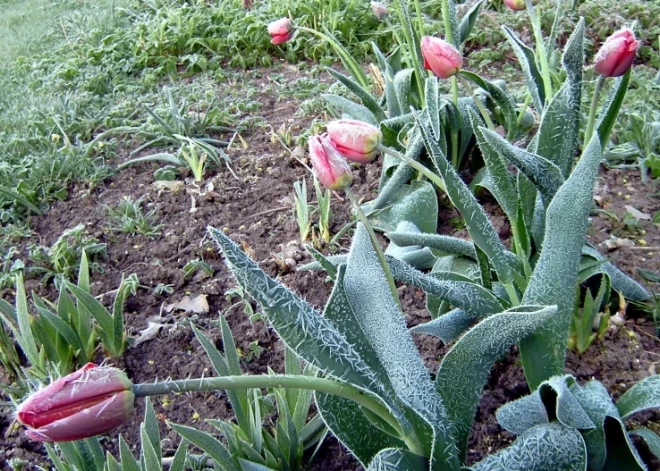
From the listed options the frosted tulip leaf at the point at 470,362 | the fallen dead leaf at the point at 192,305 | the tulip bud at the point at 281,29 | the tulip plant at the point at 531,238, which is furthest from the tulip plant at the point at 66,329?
the tulip bud at the point at 281,29

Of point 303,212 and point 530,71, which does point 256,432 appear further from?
point 530,71

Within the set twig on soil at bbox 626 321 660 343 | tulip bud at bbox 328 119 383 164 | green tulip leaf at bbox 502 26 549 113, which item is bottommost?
twig on soil at bbox 626 321 660 343

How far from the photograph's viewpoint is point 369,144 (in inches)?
44.6

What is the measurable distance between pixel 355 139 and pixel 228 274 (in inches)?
35.3

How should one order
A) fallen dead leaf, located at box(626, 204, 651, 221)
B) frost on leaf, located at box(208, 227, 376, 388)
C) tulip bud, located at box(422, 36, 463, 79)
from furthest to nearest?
fallen dead leaf, located at box(626, 204, 651, 221) < tulip bud, located at box(422, 36, 463, 79) < frost on leaf, located at box(208, 227, 376, 388)

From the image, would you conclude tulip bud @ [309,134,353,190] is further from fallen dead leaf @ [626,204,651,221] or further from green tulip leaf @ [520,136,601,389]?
fallen dead leaf @ [626,204,651,221]

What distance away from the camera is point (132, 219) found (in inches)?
83.9

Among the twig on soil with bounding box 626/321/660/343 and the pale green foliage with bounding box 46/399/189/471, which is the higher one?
the pale green foliage with bounding box 46/399/189/471

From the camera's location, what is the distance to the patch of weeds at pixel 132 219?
6.93 feet

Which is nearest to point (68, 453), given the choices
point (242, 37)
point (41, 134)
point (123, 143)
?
point (123, 143)

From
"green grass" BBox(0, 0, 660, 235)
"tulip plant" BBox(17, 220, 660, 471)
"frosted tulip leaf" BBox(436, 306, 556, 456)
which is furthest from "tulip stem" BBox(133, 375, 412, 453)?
"green grass" BBox(0, 0, 660, 235)

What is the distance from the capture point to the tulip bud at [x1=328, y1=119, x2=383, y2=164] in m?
1.13

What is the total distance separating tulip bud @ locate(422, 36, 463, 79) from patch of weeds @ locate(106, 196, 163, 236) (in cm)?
118

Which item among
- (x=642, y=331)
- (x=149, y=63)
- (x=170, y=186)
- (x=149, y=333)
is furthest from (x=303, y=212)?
(x=149, y=63)
